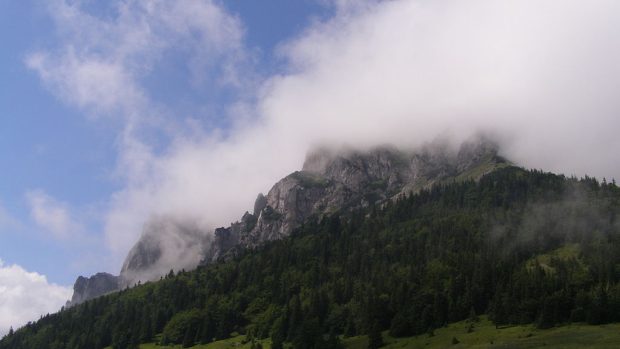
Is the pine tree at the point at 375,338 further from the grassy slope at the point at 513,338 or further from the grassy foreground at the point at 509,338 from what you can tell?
the grassy slope at the point at 513,338

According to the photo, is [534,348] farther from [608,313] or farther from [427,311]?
[427,311]

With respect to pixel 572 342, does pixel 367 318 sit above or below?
above

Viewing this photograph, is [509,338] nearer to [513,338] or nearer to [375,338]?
[513,338]

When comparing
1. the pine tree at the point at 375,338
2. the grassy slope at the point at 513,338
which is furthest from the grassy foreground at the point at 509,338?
the pine tree at the point at 375,338

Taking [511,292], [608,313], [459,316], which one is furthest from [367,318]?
[608,313]

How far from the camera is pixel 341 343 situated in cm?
18450

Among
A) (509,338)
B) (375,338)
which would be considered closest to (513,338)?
(509,338)

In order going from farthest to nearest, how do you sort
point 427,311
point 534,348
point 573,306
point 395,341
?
point 427,311 < point 395,341 < point 573,306 < point 534,348

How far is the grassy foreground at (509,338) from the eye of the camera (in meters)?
121

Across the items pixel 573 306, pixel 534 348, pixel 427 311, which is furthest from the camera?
pixel 427 311

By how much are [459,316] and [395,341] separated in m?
29.7

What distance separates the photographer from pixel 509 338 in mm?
139875

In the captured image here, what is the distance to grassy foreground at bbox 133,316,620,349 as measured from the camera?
12076cm

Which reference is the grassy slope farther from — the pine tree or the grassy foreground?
the pine tree
